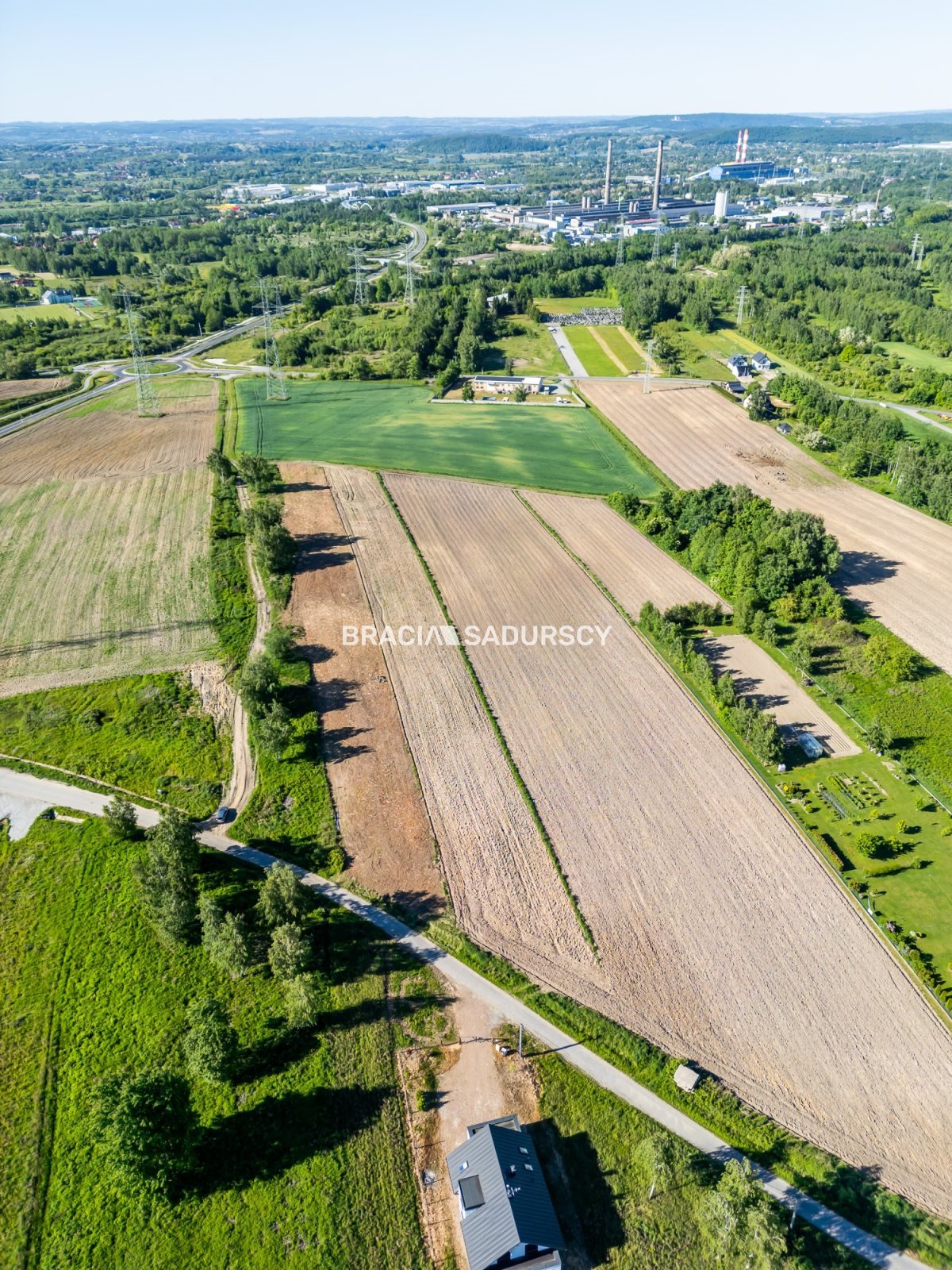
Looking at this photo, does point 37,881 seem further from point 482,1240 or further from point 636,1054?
point 636,1054

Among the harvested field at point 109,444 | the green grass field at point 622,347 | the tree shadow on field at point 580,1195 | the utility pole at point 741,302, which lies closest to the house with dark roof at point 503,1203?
the tree shadow on field at point 580,1195

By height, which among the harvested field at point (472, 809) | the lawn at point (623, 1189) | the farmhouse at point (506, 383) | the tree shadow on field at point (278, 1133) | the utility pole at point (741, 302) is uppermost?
the utility pole at point (741, 302)

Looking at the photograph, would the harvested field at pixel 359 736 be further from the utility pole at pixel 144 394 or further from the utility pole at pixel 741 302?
the utility pole at pixel 741 302

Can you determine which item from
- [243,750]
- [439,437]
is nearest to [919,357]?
[439,437]

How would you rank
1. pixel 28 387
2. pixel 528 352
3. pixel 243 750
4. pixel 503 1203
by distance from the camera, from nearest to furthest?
pixel 503 1203 < pixel 243 750 < pixel 28 387 < pixel 528 352

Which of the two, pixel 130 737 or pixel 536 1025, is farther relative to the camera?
pixel 130 737

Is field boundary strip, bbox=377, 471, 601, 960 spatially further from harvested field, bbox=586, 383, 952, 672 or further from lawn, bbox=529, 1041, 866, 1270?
harvested field, bbox=586, 383, 952, 672

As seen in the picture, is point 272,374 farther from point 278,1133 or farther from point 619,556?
point 278,1133
